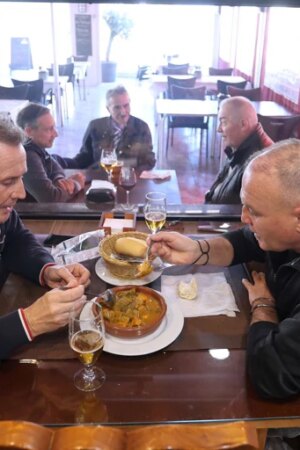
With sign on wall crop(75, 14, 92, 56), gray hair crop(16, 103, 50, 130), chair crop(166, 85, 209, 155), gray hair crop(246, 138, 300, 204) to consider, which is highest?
sign on wall crop(75, 14, 92, 56)

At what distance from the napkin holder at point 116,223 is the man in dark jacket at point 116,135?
5.22 ft

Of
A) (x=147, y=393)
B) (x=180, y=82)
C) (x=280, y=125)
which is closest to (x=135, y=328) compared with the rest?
(x=147, y=393)

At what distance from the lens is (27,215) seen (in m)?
1.94

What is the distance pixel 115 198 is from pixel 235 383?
137 cm

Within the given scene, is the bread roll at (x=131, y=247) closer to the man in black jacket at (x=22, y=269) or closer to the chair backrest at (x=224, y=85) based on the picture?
the man in black jacket at (x=22, y=269)

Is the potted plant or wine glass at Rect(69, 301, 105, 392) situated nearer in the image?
wine glass at Rect(69, 301, 105, 392)

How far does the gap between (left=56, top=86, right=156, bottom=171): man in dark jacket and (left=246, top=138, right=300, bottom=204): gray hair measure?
2.20 meters

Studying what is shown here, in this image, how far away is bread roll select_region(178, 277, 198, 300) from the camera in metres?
1.35

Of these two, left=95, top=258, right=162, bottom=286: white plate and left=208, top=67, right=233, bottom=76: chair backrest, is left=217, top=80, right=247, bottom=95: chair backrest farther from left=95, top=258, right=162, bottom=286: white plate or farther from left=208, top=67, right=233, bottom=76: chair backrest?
left=95, top=258, right=162, bottom=286: white plate

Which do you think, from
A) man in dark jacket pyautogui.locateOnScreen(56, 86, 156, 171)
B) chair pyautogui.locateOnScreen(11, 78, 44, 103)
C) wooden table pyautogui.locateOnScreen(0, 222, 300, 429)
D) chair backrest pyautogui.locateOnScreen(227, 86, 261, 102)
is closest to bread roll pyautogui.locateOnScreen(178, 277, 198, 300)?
wooden table pyautogui.locateOnScreen(0, 222, 300, 429)

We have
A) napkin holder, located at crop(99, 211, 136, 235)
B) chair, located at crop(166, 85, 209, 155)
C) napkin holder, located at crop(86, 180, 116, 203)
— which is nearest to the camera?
napkin holder, located at crop(99, 211, 136, 235)

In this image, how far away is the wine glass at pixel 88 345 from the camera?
3.42 feet

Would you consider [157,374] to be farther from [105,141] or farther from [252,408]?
[105,141]

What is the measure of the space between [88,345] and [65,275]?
1.23 feet
